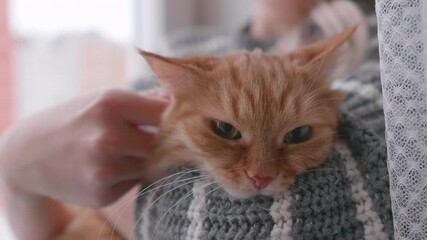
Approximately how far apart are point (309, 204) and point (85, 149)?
401mm

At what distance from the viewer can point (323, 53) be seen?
0.82 metres

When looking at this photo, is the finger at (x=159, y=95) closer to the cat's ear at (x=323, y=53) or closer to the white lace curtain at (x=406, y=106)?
the cat's ear at (x=323, y=53)

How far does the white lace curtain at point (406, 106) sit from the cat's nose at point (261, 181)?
0.55 ft

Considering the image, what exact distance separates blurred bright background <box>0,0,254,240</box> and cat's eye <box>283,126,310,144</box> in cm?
93

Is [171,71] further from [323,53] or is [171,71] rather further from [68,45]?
[68,45]

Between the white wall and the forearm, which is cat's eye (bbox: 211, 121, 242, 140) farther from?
the white wall

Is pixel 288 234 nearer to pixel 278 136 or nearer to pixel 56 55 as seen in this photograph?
pixel 278 136

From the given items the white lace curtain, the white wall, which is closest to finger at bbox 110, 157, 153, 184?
the white lace curtain

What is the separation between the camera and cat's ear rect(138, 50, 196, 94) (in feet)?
2.62

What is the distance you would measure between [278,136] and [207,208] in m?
0.15

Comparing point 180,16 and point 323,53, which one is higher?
point 323,53

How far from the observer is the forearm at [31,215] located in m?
1.03

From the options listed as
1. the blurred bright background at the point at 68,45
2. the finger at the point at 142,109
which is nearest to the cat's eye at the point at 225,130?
the finger at the point at 142,109

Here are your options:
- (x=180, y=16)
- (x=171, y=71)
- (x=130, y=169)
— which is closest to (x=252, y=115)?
→ (x=171, y=71)
